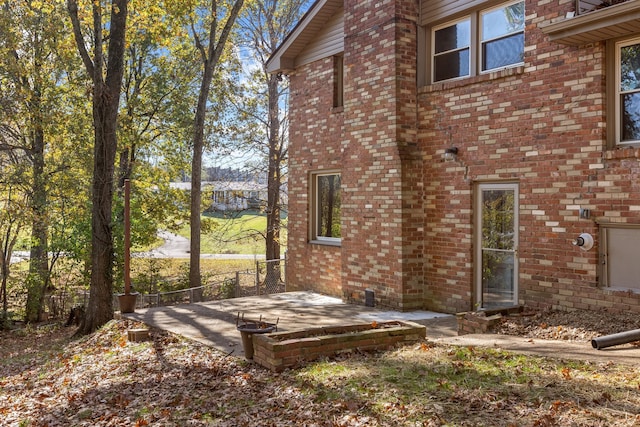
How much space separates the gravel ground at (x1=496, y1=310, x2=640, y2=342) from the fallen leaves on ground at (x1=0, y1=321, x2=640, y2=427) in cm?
145

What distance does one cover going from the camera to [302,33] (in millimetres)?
12625

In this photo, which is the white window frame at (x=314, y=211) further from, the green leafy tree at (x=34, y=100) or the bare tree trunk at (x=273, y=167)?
the bare tree trunk at (x=273, y=167)

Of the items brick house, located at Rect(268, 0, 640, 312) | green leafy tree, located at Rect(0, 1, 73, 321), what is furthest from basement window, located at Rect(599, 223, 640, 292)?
green leafy tree, located at Rect(0, 1, 73, 321)

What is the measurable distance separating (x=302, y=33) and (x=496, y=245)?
21.6ft

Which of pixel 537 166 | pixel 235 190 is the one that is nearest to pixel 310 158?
pixel 537 166

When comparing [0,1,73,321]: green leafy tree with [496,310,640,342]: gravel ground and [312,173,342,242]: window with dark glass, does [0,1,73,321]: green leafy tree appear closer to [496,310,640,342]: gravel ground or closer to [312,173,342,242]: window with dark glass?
[312,173,342,242]: window with dark glass

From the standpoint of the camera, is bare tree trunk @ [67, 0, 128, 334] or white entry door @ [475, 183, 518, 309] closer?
white entry door @ [475, 183, 518, 309]

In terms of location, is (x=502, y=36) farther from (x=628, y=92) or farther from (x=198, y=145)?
(x=198, y=145)

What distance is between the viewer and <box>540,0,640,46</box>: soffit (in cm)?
677

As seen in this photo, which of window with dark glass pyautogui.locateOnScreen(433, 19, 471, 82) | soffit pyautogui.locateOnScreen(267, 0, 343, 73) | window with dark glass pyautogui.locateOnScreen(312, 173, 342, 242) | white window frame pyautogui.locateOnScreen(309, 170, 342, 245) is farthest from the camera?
white window frame pyautogui.locateOnScreen(309, 170, 342, 245)

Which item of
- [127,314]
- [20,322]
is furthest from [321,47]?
[20,322]

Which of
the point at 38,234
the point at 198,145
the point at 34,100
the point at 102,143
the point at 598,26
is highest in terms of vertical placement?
the point at 34,100

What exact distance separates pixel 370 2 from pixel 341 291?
19.0 feet

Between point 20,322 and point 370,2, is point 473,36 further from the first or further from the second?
point 20,322
